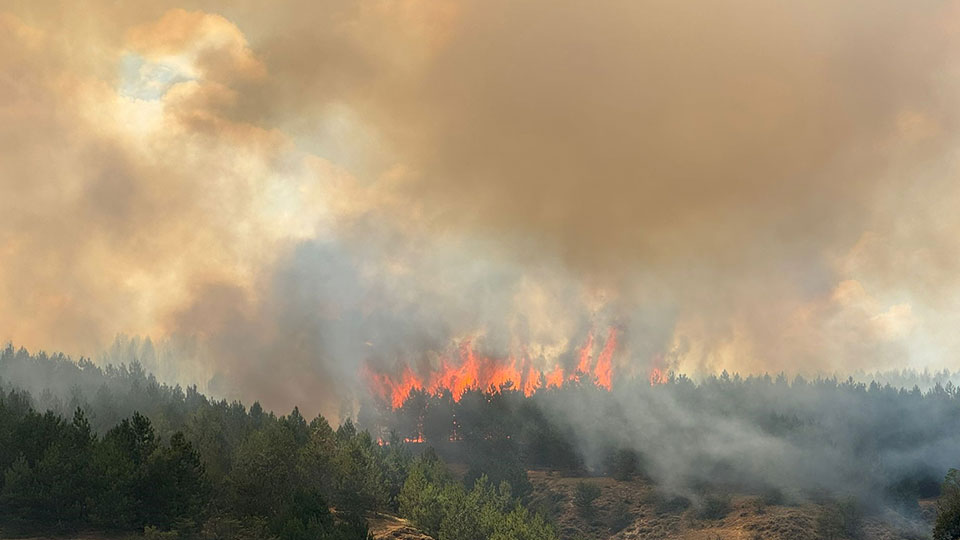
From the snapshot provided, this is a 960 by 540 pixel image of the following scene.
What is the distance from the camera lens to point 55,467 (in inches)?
3497

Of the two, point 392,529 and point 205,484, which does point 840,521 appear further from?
point 205,484

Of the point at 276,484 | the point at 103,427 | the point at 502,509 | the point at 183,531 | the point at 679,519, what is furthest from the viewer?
the point at 679,519

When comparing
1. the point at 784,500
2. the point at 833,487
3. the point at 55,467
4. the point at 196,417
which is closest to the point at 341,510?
the point at 196,417

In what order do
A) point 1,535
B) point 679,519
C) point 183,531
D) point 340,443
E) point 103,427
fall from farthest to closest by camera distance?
point 679,519
point 103,427
point 340,443
point 183,531
point 1,535

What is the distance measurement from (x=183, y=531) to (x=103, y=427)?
78.9 metres

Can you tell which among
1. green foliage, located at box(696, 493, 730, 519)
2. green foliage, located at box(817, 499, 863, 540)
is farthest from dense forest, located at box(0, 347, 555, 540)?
green foliage, located at box(817, 499, 863, 540)

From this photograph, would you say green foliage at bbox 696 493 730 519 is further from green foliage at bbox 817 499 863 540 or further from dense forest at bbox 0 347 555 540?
dense forest at bbox 0 347 555 540

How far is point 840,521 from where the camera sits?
7052 inches

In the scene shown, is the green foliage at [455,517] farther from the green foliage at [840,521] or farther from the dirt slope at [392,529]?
the green foliage at [840,521]

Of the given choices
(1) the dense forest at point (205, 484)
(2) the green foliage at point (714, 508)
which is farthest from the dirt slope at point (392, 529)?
(2) the green foliage at point (714, 508)

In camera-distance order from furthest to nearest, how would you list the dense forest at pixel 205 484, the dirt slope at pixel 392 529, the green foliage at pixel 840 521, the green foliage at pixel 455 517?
the green foliage at pixel 840 521 → the green foliage at pixel 455 517 → the dirt slope at pixel 392 529 → the dense forest at pixel 205 484

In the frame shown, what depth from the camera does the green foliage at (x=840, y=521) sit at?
7047 inches

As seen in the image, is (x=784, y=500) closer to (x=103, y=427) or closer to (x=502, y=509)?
(x=502, y=509)

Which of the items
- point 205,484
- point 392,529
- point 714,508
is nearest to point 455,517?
point 392,529
